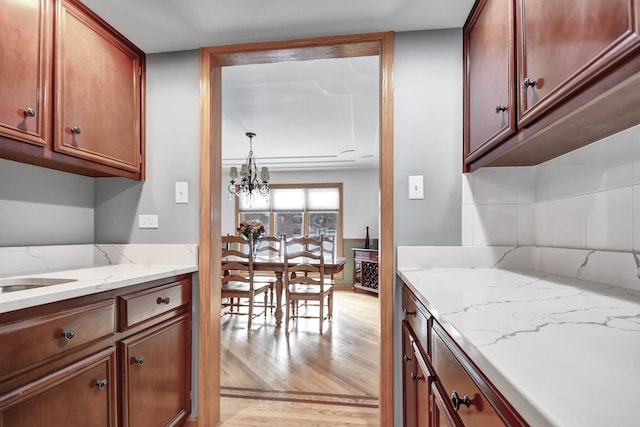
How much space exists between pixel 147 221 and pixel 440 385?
1.66 m

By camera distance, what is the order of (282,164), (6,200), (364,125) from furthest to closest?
(282,164) → (364,125) → (6,200)

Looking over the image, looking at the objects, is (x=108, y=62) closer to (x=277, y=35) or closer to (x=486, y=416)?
(x=277, y=35)

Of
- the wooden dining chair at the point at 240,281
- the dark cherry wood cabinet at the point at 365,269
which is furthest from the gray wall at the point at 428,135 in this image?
the dark cherry wood cabinet at the point at 365,269

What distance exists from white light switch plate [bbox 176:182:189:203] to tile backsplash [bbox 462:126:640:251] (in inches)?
57.9

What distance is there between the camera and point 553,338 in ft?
1.90

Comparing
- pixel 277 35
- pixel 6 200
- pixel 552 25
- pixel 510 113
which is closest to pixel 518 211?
pixel 510 113

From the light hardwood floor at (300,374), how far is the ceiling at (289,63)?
2096 mm

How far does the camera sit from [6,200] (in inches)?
56.8

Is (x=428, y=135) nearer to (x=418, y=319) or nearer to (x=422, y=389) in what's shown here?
(x=418, y=319)

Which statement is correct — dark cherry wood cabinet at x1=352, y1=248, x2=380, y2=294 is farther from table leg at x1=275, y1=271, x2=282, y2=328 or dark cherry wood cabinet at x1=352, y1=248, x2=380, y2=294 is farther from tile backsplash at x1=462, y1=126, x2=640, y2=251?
tile backsplash at x1=462, y1=126, x2=640, y2=251

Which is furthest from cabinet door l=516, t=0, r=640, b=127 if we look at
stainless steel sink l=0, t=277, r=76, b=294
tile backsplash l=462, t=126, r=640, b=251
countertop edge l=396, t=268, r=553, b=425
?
stainless steel sink l=0, t=277, r=76, b=294

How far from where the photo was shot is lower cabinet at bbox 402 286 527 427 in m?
0.56

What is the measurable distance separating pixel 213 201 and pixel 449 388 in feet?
4.74

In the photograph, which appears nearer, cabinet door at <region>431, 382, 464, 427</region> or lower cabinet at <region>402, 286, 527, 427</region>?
lower cabinet at <region>402, 286, 527, 427</region>
